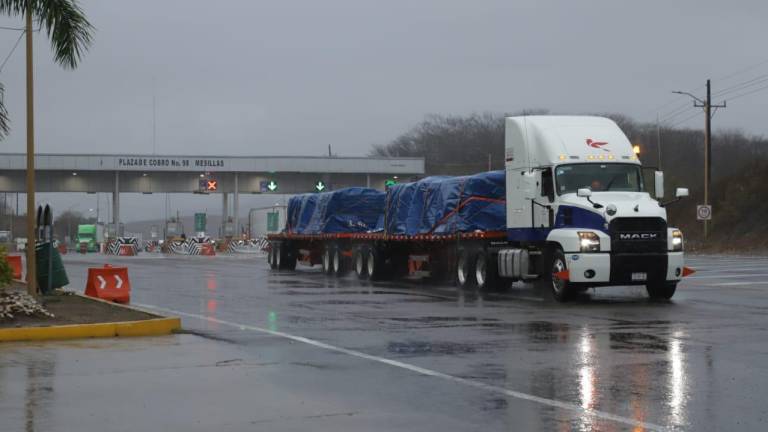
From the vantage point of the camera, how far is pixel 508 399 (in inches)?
385

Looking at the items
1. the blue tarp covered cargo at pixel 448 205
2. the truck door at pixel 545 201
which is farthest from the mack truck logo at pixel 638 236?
the blue tarp covered cargo at pixel 448 205

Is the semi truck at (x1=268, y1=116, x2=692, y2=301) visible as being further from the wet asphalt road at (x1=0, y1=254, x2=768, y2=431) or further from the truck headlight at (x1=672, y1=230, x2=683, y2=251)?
the wet asphalt road at (x1=0, y1=254, x2=768, y2=431)

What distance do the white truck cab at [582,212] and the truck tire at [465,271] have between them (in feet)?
5.11

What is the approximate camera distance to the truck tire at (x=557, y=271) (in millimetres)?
21297

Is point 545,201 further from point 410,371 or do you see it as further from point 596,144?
point 410,371

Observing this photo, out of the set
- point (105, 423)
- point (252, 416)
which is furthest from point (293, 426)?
point (105, 423)

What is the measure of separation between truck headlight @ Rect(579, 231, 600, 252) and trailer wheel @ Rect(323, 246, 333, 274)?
15.0 m

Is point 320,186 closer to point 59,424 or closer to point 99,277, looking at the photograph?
point 99,277

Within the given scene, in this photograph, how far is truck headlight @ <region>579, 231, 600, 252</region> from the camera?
2072 centimetres

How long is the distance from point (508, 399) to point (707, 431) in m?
2.07

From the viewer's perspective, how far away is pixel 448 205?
90.0 feet

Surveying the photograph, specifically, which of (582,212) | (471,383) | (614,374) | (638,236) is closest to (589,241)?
(582,212)

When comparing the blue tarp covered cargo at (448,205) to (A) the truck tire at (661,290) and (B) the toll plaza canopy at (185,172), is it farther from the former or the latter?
(B) the toll plaza canopy at (185,172)

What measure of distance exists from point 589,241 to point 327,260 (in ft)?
50.9
